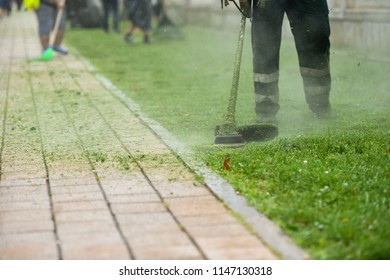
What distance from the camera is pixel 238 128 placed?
6.74m

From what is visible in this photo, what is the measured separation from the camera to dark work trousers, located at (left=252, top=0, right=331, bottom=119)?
7.16 metres

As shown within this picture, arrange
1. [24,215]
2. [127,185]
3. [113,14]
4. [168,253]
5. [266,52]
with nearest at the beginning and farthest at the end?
1. [168,253]
2. [24,215]
3. [127,185]
4. [266,52]
5. [113,14]

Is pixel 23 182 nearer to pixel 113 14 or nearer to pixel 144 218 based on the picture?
pixel 144 218

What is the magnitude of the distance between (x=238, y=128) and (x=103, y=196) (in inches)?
75.8

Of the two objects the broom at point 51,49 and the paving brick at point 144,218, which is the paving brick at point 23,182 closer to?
the paving brick at point 144,218

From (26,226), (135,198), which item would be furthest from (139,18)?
(26,226)

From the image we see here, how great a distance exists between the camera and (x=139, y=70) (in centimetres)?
1264

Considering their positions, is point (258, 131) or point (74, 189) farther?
point (258, 131)

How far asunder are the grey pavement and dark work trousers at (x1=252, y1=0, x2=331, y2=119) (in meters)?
1.01

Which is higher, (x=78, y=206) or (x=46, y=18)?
(x=78, y=206)

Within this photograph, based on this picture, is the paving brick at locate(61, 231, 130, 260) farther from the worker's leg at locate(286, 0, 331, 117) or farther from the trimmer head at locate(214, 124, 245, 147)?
the worker's leg at locate(286, 0, 331, 117)

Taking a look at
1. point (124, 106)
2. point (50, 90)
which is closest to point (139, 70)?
point (50, 90)
